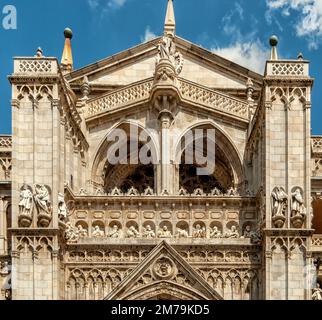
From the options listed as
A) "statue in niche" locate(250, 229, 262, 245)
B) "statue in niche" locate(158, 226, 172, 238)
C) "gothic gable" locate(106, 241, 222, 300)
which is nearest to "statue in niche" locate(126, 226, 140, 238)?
"statue in niche" locate(158, 226, 172, 238)

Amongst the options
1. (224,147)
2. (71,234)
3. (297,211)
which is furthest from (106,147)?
(297,211)

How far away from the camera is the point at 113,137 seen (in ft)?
149

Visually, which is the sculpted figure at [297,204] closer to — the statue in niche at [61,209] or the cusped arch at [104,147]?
the statue in niche at [61,209]

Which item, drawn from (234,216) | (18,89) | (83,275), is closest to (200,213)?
(234,216)

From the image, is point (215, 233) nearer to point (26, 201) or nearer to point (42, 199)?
point (42, 199)

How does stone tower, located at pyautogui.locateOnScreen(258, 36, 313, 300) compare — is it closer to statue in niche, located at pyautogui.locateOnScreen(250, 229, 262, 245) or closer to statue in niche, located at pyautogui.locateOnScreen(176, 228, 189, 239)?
statue in niche, located at pyautogui.locateOnScreen(250, 229, 262, 245)

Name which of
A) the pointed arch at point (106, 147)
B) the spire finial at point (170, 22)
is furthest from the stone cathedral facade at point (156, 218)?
the spire finial at point (170, 22)

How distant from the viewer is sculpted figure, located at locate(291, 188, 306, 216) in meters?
38.1

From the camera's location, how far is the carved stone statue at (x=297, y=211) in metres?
38.1

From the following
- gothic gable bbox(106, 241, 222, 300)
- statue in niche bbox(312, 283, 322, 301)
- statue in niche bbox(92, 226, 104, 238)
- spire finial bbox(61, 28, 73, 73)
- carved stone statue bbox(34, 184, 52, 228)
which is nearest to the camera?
statue in niche bbox(312, 283, 322, 301)

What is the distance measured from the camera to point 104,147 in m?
45.2

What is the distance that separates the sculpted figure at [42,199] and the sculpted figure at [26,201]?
0.70ft

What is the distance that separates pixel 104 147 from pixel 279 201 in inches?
368

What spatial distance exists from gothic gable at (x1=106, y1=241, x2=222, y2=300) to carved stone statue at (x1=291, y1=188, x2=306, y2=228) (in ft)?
11.2
